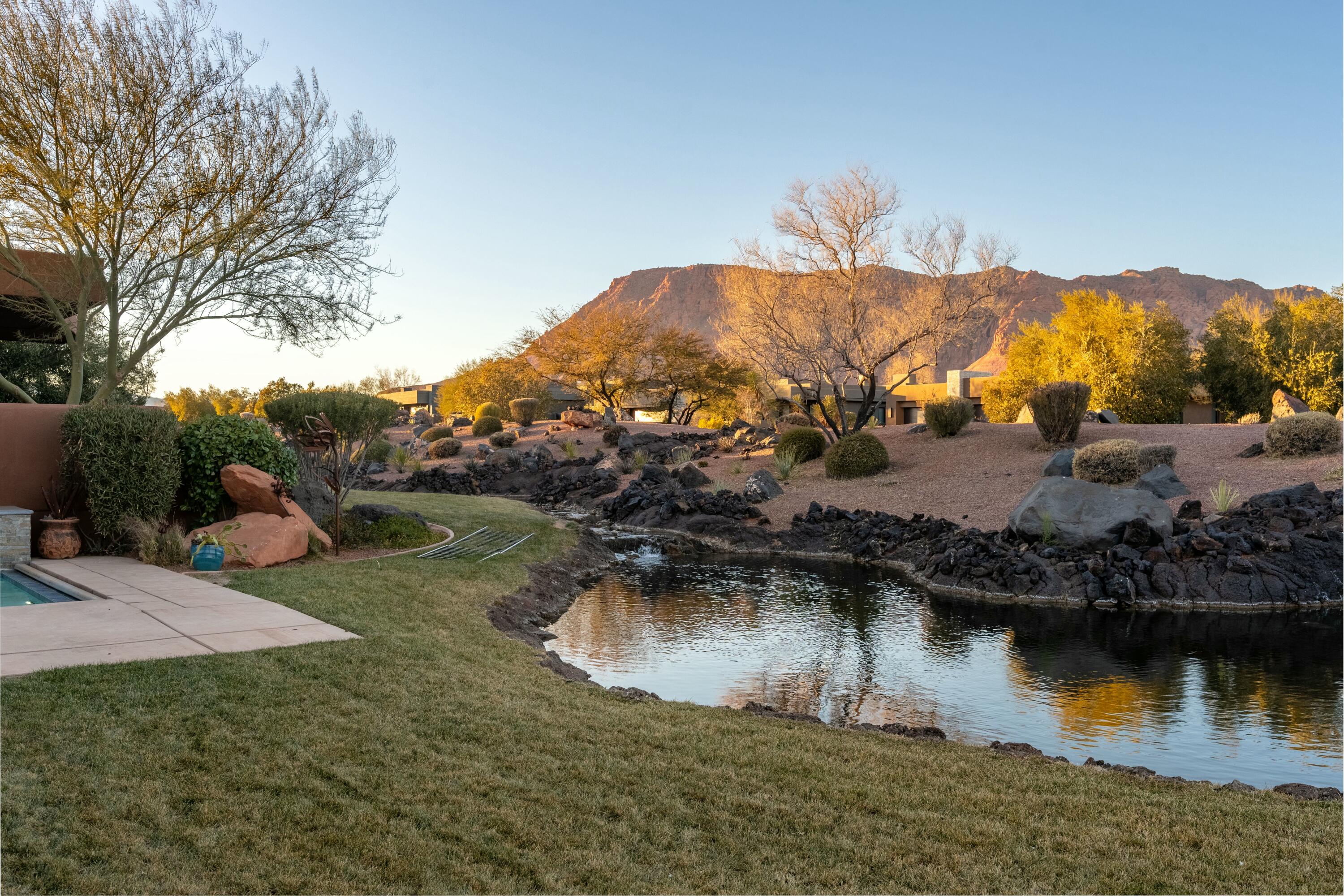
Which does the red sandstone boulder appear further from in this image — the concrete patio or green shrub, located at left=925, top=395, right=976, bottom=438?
green shrub, located at left=925, top=395, right=976, bottom=438

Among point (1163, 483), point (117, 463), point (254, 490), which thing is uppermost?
point (117, 463)

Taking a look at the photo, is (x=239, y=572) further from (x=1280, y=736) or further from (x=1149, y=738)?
(x=1280, y=736)

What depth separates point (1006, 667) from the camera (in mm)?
9445

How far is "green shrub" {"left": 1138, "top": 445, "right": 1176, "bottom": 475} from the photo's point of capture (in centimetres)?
1955

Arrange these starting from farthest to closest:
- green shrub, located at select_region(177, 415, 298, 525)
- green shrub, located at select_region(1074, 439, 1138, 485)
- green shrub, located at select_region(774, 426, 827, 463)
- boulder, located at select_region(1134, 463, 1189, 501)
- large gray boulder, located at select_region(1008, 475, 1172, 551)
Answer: green shrub, located at select_region(774, 426, 827, 463) → green shrub, located at select_region(1074, 439, 1138, 485) → boulder, located at select_region(1134, 463, 1189, 501) → large gray boulder, located at select_region(1008, 475, 1172, 551) → green shrub, located at select_region(177, 415, 298, 525)

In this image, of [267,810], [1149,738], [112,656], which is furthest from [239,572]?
[1149,738]

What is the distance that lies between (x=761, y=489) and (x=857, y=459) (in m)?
2.92

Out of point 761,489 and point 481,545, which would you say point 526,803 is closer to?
point 481,545

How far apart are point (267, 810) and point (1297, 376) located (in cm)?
3942

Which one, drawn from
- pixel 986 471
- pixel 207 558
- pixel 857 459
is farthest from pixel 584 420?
pixel 207 558

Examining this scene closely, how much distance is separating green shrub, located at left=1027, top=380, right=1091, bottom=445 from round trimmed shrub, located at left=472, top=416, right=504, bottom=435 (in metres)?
25.2

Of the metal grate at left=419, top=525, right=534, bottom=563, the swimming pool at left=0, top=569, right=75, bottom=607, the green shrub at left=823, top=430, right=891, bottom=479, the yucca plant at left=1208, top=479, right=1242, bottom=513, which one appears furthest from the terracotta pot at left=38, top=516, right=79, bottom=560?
the yucca plant at left=1208, top=479, right=1242, bottom=513

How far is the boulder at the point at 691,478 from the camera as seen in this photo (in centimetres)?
2570

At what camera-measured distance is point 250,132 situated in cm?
1658
